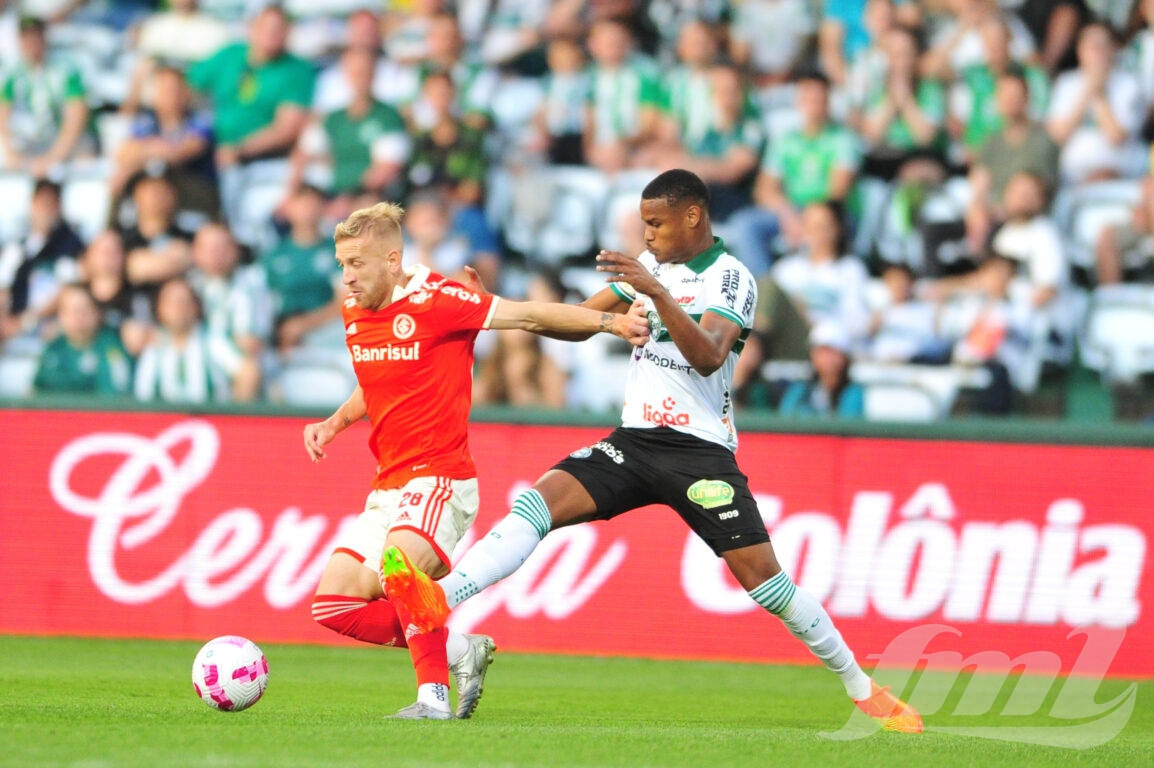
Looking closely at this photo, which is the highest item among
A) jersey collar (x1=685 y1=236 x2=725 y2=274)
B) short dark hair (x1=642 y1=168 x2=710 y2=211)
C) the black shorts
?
short dark hair (x1=642 y1=168 x2=710 y2=211)

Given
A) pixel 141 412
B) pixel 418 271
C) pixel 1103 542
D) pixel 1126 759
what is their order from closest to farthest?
pixel 1126 759 → pixel 418 271 → pixel 1103 542 → pixel 141 412

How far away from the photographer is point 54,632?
11289 mm

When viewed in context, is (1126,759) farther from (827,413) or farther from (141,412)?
(141,412)

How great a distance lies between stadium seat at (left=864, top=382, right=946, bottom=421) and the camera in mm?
11930

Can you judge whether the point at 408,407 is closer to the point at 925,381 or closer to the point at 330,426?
the point at 330,426

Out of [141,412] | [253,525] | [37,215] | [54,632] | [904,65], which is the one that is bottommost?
[54,632]

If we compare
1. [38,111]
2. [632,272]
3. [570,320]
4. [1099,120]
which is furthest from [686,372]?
[38,111]

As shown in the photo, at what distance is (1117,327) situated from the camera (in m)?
12.5

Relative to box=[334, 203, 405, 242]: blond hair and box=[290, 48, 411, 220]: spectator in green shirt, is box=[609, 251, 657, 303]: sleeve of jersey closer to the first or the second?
box=[334, 203, 405, 242]: blond hair

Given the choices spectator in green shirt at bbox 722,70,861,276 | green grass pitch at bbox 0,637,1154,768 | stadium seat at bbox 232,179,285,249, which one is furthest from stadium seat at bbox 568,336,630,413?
stadium seat at bbox 232,179,285,249

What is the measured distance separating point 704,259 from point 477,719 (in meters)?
2.30

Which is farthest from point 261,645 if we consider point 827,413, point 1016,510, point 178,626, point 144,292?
point 1016,510

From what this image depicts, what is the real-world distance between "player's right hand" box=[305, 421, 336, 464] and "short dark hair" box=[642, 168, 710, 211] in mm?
1774

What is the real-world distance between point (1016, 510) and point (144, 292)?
274 inches
